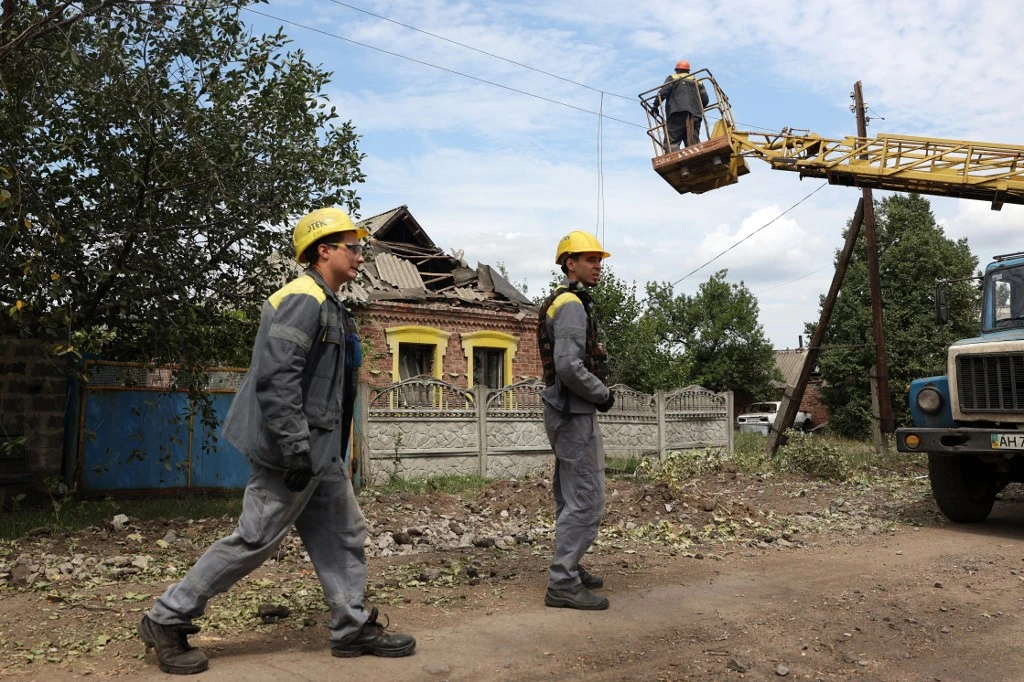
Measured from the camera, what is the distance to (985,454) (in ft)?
27.0

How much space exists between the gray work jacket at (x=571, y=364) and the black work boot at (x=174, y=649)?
2343 millimetres

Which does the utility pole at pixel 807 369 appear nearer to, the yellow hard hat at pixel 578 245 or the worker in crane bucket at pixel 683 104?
the worker in crane bucket at pixel 683 104

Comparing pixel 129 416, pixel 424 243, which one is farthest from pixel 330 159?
pixel 424 243

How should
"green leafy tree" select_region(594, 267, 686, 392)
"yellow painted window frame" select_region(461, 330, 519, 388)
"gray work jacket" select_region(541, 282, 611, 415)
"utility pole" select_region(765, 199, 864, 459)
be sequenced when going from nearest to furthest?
"gray work jacket" select_region(541, 282, 611, 415), "utility pole" select_region(765, 199, 864, 459), "yellow painted window frame" select_region(461, 330, 519, 388), "green leafy tree" select_region(594, 267, 686, 392)

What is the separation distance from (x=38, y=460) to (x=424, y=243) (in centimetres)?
1605

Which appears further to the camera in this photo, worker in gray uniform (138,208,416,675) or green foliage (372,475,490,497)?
green foliage (372,475,490,497)

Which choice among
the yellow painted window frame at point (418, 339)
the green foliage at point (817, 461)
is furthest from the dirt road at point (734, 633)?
the yellow painted window frame at point (418, 339)

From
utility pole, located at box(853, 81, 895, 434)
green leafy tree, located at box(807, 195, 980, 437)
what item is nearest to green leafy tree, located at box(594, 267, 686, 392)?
green leafy tree, located at box(807, 195, 980, 437)

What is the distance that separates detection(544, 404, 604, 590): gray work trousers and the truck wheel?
5.16 metres

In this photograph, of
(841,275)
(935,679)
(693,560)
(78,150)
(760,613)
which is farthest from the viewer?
(841,275)

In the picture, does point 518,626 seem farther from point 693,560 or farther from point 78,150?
point 78,150

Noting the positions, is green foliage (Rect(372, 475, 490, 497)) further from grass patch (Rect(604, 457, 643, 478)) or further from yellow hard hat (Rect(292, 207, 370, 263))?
yellow hard hat (Rect(292, 207, 370, 263))

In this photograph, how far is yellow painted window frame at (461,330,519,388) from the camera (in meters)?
23.0

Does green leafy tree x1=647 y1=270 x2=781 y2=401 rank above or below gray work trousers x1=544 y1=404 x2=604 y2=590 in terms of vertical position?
above
